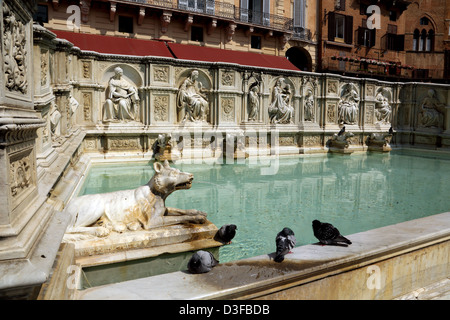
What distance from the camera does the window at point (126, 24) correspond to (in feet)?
62.2

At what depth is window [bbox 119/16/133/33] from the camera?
19.0 metres

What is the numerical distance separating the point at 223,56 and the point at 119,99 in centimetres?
1026

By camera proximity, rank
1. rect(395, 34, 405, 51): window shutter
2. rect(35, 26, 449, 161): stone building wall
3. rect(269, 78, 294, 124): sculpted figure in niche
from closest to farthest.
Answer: rect(35, 26, 449, 161): stone building wall
rect(269, 78, 294, 124): sculpted figure in niche
rect(395, 34, 405, 51): window shutter

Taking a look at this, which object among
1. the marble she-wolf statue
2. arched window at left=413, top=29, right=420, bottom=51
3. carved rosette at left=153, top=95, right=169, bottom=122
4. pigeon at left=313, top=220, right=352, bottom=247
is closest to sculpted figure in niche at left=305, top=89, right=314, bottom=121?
carved rosette at left=153, top=95, right=169, bottom=122

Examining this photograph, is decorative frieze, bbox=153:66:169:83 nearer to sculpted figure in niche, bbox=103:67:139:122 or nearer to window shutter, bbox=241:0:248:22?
sculpted figure in niche, bbox=103:67:139:122

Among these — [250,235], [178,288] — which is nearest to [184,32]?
[250,235]

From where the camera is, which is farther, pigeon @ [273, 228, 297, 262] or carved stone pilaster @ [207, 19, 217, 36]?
carved stone pilaster @ [207, 19, 217, 36]

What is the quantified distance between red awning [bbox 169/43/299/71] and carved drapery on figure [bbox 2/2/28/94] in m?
15.0

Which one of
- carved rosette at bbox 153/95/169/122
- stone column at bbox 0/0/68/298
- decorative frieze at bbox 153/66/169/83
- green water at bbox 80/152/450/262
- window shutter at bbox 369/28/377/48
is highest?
window shutter at bbox 369/28/377/48

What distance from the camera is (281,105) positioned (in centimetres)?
1190

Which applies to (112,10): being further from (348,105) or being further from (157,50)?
(348,105)

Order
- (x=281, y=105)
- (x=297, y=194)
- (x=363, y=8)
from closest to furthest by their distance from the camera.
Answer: (x=297, y=194) < (x=281, y=105) < (x=363, y=8)

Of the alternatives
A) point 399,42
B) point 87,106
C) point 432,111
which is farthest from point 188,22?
point 399,42

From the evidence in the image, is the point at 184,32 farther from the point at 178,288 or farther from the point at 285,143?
the point at 178,288
